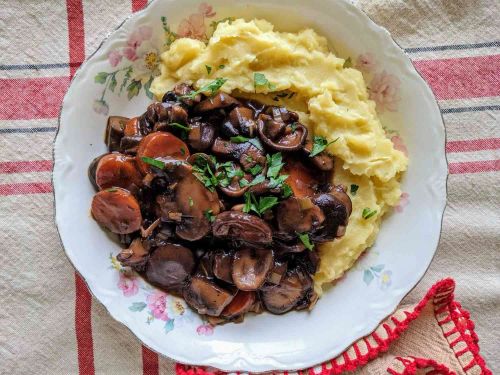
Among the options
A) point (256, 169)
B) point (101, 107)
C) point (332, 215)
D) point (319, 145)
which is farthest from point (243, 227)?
point (101, 107)

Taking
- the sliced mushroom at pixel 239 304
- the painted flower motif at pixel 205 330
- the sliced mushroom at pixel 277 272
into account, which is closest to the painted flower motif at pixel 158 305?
the painted flower motif at pixel 205 330

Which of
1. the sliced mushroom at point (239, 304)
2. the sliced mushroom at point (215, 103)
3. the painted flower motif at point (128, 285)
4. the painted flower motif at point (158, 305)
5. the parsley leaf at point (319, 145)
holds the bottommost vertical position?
the painted flower motif at point (158, 305)

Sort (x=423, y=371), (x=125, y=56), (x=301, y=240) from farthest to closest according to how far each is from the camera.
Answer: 1. (x=423, y=371)
2. (x=125, y=56)
3. (x=301, y=240)

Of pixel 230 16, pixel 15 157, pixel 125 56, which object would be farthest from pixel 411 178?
pixel 15 157

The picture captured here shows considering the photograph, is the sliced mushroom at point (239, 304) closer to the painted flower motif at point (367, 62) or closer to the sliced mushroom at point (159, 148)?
the sliced mushroom at point (159, 148)

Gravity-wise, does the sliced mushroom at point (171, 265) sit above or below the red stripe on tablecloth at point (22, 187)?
above

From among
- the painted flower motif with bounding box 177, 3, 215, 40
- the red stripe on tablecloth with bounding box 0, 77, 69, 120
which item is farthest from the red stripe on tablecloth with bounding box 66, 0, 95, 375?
the painted flower motif with bounding box 177, 3, 215, 40

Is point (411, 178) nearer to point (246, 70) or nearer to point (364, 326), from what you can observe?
point (364, 326)
